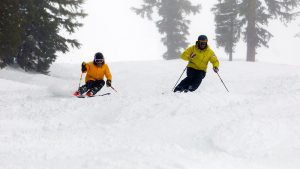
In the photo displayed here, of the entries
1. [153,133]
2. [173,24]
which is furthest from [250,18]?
[153,133]

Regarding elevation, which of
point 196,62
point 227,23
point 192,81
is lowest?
point 192,81

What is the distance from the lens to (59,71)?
22.3 m

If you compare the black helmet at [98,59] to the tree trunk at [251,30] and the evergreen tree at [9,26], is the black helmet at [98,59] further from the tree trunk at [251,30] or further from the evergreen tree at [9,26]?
the tree trunk at [251,30]

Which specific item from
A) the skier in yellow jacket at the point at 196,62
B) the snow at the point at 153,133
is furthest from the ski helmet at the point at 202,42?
the snow at the point at 153,133

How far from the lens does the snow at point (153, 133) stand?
552 centimetres

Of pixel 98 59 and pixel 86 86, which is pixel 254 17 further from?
pixel 86 86

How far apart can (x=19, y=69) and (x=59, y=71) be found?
2862 millimetres

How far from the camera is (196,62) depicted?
12.6 meters

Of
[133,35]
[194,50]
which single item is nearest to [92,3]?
[133,35]

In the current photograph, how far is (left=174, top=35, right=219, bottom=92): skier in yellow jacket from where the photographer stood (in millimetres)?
12375

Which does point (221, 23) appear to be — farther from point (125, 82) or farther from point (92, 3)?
point (92, 3)

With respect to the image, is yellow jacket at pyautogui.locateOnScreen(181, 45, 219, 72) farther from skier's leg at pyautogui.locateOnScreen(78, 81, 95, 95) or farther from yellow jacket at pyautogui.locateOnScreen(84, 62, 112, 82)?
skier's leg at pyautogui.locateOnScreen(78, 81, 95, 95)

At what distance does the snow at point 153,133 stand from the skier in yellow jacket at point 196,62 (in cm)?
245

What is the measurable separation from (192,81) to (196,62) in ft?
1.83
